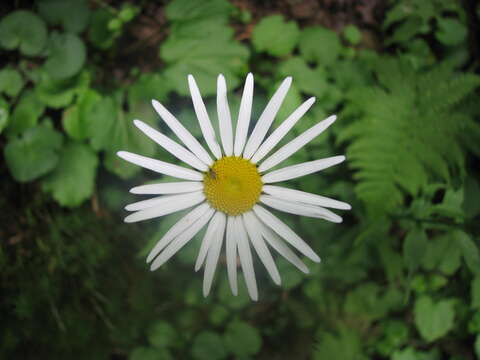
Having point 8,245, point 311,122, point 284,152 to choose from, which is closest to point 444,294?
point 311,122

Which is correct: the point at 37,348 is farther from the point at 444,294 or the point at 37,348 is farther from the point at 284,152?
the point at 444,294

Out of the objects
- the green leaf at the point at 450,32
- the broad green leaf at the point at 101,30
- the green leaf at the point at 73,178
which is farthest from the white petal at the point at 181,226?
the green leaf at the point at 450,32

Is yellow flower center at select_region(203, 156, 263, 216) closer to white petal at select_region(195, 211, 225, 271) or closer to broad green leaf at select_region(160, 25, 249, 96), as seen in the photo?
white petal at select_region(195, 211, 225, 271)

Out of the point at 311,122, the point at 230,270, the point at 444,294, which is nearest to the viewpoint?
the point at 230,270

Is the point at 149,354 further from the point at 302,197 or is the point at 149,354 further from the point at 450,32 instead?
the point at 450,32

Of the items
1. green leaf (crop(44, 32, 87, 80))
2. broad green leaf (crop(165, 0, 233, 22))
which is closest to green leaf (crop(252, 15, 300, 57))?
broad green leaf (crop(165, 0, 233, 22))

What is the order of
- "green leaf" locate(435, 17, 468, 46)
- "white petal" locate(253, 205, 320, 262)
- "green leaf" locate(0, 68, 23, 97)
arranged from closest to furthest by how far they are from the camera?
"white petal" locate(253, 205, 320, 262) → "green leaf" locate(0, 68, 23, 97) → "green leaf" locate(435, 17, 468, 46)
